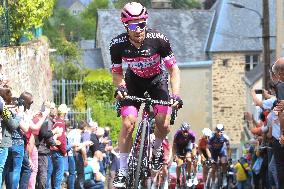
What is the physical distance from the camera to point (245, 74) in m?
62.7

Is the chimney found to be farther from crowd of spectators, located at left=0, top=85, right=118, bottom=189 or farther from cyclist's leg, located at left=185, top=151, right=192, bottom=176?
crowd of spectators, located at left=0, top=85, right=118, bottom=189

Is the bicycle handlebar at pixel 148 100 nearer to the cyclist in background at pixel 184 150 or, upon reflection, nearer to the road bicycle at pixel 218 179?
the cyclist in background at pixel 184 150

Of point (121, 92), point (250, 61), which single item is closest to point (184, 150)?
point (121, 92)

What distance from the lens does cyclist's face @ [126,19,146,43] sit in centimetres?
1206

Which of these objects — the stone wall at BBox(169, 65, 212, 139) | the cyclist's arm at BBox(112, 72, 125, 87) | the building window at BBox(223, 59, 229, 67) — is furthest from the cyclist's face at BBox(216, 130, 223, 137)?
the building window at BBox(223, 59, 229, 67)

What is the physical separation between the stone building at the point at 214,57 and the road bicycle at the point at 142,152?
46.5m

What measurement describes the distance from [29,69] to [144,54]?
1337cm

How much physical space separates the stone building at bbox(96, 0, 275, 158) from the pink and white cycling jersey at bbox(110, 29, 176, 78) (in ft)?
152

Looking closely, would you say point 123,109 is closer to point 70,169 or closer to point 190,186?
point 70,169

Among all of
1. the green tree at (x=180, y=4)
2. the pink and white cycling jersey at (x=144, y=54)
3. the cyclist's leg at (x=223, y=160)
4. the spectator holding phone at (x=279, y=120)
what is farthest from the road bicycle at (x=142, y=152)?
the green tree at (x=180, y=4)

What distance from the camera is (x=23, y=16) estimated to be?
83.1 ft

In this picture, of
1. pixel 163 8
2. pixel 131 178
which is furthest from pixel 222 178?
pixel 163 8

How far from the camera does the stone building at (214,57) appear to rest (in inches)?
2425

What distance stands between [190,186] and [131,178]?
475 inches
